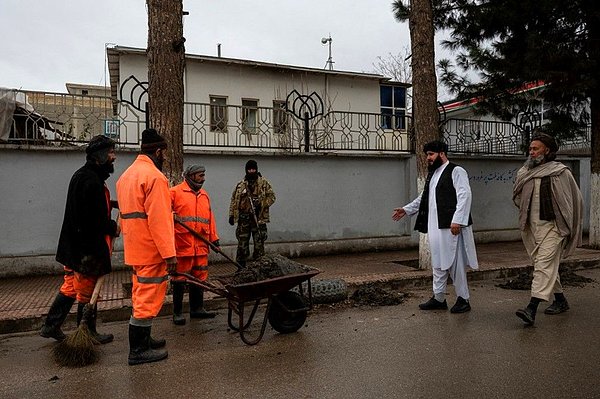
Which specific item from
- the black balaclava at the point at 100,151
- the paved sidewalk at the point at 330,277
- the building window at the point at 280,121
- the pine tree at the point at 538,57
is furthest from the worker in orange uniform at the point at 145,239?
the pine tree at the point at 538,57

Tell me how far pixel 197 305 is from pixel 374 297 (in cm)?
215

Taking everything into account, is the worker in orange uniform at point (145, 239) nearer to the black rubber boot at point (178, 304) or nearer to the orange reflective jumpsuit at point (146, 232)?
the orange reflective jumpsuit at point (146, 232)

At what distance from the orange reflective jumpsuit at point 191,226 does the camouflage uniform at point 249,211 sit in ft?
6.53

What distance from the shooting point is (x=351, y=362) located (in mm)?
4125

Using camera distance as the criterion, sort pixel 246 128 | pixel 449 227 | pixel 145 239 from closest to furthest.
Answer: pixel 145 239 → pixel 449 227 → pixel 246 128

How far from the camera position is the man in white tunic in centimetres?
559

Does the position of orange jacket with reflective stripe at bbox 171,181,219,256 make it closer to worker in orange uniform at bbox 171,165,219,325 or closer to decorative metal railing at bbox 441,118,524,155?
worker in orange uniform at bbox 171,165,219,325

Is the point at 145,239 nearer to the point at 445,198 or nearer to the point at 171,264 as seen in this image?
the point at 171,264

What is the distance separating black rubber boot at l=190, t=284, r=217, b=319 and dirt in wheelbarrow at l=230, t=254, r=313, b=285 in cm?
108

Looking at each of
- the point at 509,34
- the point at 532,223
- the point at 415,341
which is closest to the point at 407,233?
the point at 509,34

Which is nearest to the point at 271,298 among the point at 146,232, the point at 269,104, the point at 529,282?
the point at 146,232

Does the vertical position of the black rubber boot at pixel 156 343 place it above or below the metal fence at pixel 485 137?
below

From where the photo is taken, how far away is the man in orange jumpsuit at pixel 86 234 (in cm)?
447

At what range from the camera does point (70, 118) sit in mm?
8352
